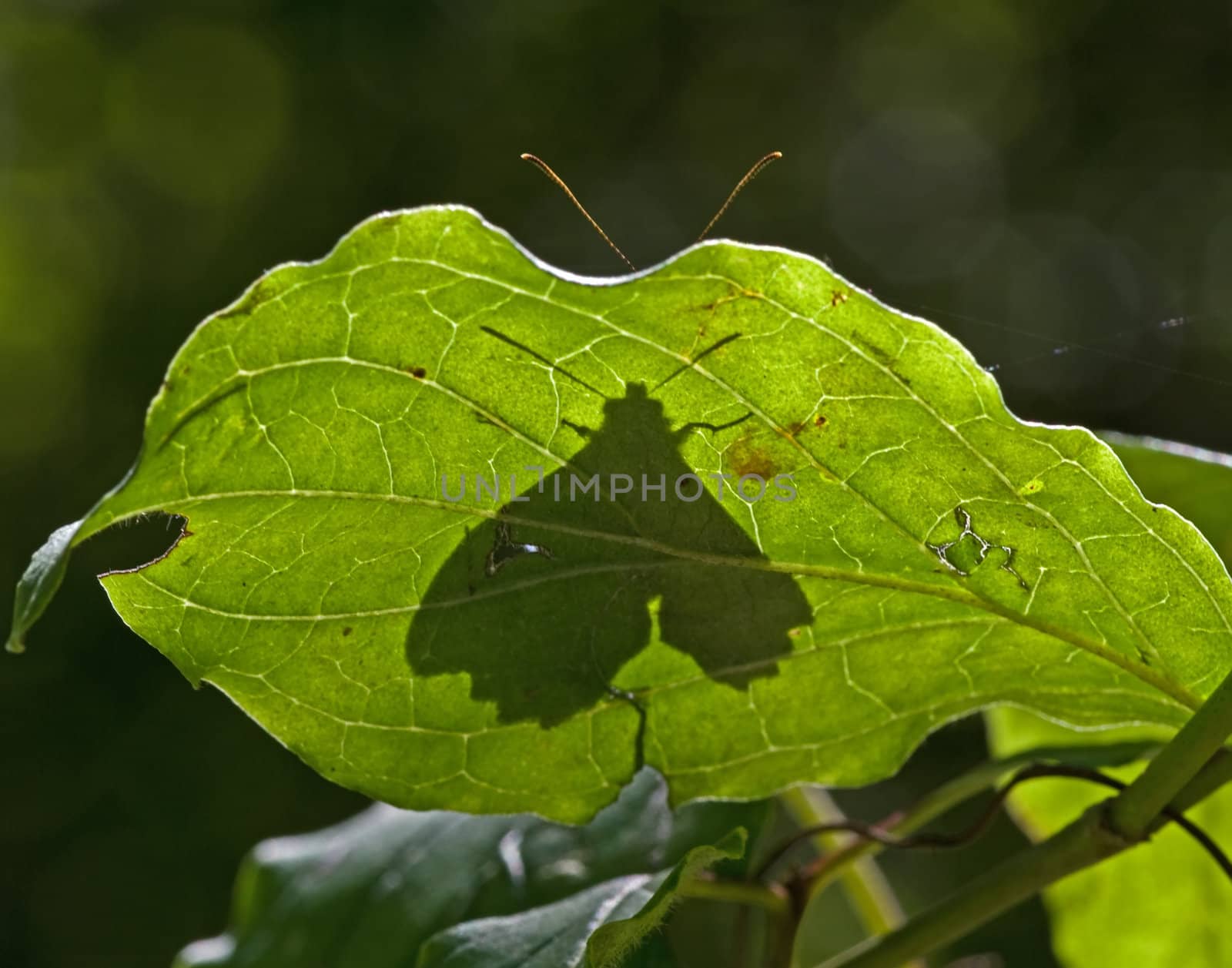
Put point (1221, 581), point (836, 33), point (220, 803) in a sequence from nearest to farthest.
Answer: point (1221, 581) < point (220, 803) < point (836, 33)

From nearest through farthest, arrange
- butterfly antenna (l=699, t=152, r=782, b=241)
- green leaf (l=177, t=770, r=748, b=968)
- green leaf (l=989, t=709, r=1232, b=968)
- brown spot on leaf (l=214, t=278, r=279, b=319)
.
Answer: brown spot on leaf (l=214, t=278, r=279, b=319) < butterfly antenna (l=699, t=152, r=782, b=241) < green leaf (l=177, t=770, r=748, b=968) < green leaf (l=989, t=709, r=1232, b=968)

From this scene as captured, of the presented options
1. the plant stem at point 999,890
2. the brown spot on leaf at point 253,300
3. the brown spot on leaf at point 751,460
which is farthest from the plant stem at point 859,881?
the brown spot on leaf at point 253,300

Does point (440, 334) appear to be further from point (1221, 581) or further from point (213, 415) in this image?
point (1221, 581)

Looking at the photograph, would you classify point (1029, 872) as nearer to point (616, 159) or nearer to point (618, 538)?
point (618, 538)

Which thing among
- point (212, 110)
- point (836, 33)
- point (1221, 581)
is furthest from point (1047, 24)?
point (1221, 581)

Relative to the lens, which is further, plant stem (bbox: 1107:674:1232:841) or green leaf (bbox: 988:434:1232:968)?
green leaf (bbox: 988:434:1232:968)

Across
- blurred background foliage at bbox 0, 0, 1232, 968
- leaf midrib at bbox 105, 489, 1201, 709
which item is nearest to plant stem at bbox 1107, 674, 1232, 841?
leaf midrib at bbox 105, 489, 1201, 709

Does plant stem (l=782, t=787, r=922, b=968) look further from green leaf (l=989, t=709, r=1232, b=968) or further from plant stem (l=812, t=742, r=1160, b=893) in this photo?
green leaf (l=989, t=709, r=1232, b=968)
